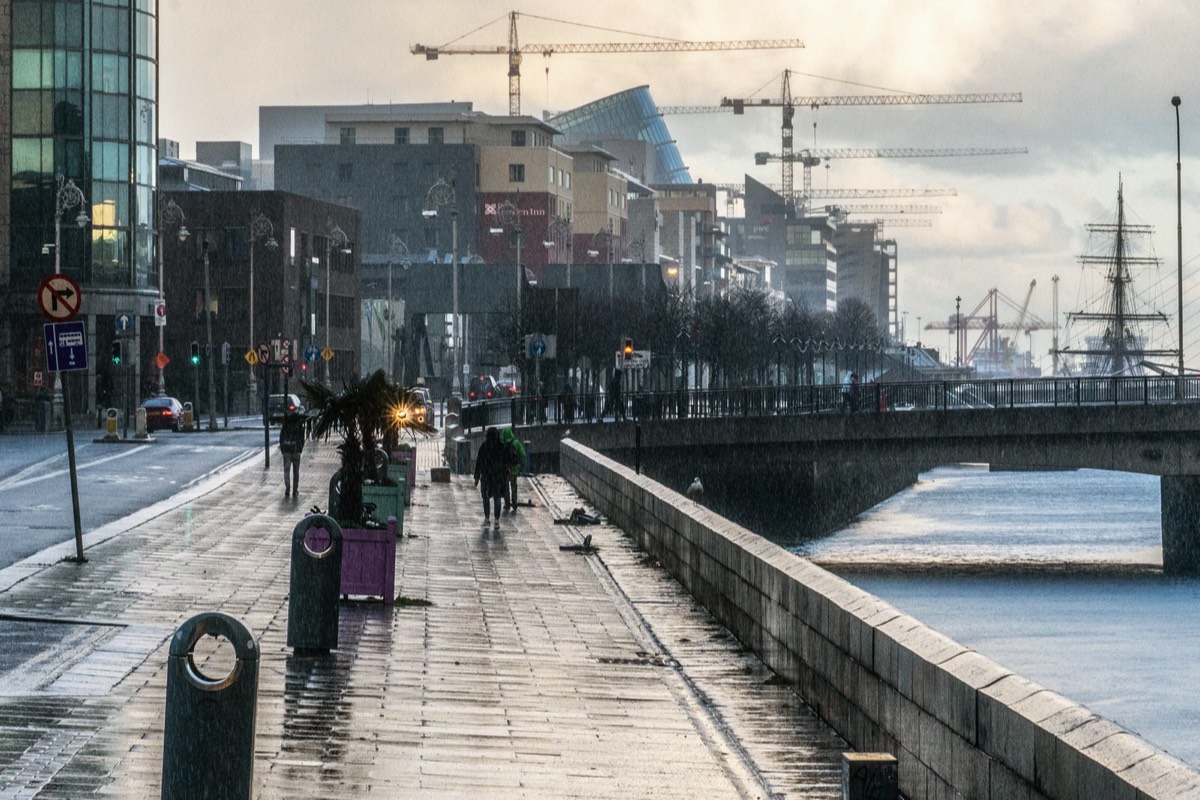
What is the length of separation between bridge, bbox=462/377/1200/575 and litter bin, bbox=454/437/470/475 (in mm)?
11983

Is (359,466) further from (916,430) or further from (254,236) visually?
(254,236)

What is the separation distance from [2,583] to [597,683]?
724cm

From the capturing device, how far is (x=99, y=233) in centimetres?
8169

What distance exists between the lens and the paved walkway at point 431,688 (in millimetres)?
9656

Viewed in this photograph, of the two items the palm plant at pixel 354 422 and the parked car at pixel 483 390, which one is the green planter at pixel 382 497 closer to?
the palm plant at pixel 354 422

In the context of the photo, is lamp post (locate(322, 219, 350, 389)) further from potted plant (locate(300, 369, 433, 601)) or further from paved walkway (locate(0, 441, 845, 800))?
Result: paved walkway (locate(0, 441, 845, 800))

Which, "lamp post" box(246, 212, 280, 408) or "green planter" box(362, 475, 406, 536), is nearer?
"green planter" box(362, 475, 406, 536)

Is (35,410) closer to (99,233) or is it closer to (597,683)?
(99,233)

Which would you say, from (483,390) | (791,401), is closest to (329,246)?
(483,390)

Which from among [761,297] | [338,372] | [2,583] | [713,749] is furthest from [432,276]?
[713,749]

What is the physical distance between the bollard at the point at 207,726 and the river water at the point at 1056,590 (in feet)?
97.3

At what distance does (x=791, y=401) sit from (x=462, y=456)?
23270 mm

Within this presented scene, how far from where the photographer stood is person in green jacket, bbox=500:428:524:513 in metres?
29.6

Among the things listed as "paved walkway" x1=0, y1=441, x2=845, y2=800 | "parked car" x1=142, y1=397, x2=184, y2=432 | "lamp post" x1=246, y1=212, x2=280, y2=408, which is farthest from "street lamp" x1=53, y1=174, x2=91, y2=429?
"paved walkway" x1=0, y1=441, x2=845, y2=800
